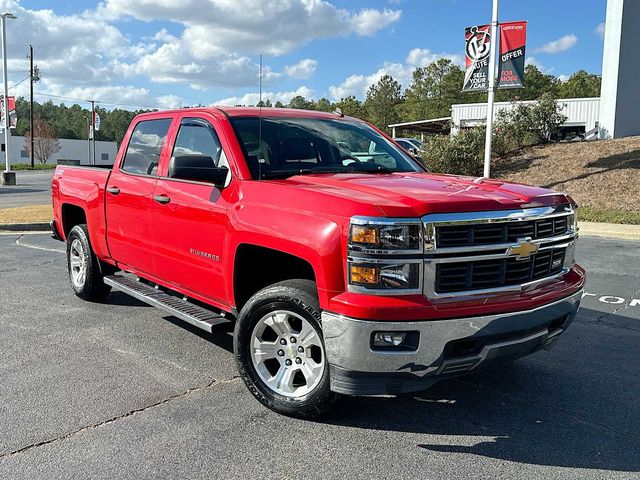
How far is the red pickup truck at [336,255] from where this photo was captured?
3.10 meters

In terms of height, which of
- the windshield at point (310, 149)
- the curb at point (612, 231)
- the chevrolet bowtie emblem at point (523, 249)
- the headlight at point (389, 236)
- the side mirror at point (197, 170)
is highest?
the windshield at point (310, 149)

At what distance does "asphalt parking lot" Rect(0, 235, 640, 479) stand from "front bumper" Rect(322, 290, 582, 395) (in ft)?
1.30

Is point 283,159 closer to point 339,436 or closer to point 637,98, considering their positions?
point 339,436

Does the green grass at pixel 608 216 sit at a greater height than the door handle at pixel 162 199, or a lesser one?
lesser

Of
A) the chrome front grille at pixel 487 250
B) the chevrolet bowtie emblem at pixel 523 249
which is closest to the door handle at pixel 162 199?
the chrome front grille at pixel 487 250

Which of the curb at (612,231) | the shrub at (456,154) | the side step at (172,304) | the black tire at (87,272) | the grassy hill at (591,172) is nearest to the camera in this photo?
the side step at (172,304)

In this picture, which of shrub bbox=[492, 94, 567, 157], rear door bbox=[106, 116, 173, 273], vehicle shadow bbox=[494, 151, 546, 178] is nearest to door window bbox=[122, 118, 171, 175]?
rear door bbox=[106, 116, 173, 273]

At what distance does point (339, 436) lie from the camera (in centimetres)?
341

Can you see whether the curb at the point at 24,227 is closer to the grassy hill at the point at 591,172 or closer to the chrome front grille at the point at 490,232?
the chrome front grille at the point at 490,232

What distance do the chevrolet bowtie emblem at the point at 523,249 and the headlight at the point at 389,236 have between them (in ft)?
2.12

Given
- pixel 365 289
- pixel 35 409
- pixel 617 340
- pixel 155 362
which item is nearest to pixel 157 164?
pixel 155 362

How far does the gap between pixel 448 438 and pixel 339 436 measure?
64 cm

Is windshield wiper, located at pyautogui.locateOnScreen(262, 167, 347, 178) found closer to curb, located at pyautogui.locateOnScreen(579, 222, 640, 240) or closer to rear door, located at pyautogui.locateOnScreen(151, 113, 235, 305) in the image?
rear door, located at pyautogui.locateOnScreen(151, 113, 235, 305)

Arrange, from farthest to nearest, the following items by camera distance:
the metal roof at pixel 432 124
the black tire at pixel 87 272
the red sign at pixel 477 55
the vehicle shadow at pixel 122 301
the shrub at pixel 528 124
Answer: the metal roof at pixel 432 124, the shrub at pixel 528 124, the red sign at pixel 477 55, the vehicle shadow at pixel 122 301, the black tire at pixel 87 272
